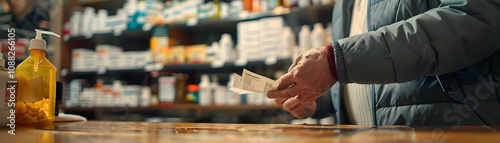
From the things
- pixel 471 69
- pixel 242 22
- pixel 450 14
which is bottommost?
pixel 471 69

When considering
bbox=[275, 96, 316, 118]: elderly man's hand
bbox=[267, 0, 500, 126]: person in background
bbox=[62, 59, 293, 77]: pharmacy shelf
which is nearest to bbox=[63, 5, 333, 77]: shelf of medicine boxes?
bbox=[62, 59, 293, 77]: pharmacy shelf

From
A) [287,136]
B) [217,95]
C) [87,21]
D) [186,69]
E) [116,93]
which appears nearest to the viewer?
[287,136]

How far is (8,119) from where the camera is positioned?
2.51 ft

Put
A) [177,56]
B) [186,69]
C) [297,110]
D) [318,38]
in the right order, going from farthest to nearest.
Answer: [186,69]
[177,56]
[318,38]
[297,110]

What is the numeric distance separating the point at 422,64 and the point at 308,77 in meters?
0.24

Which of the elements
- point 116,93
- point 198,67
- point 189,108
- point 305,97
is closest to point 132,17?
point 116,93

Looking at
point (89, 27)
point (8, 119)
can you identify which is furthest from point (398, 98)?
point (89, 27)

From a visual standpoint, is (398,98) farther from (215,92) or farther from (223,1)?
(223,1)

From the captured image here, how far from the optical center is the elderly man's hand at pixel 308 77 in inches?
29.8

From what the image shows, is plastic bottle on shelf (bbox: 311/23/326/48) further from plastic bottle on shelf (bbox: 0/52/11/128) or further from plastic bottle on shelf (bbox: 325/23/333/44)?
plastic bottle on shelf (bbox: 0/52/11/128)

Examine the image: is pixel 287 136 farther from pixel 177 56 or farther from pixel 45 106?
pixel 177 56

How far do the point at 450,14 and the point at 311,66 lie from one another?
0.31 m

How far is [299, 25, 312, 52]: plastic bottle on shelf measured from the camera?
208 cm

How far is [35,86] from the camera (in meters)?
0.79
